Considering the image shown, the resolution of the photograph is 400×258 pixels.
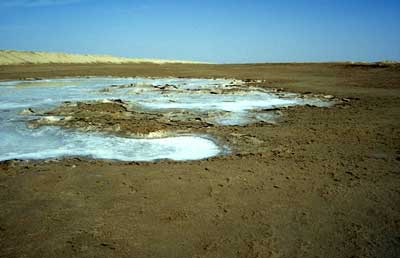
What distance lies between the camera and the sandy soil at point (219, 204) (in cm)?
384

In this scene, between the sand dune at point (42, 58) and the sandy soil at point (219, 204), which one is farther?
the sand dune at point (42, 58)

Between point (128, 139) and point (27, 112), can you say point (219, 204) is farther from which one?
point (27, 112)

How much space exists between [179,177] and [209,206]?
111cm

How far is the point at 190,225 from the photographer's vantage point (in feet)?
14.0

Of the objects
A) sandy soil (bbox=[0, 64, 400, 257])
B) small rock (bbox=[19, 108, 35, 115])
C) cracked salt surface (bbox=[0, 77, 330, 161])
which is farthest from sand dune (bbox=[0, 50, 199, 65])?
sandy soil (bbox=[0, 64, 400, 257])

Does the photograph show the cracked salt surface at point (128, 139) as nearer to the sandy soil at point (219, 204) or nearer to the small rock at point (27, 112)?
the small rock at point (27, 112)

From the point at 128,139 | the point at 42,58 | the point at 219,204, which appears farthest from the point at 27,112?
the point at 42,58

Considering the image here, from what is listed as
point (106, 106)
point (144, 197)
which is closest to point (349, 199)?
point (144, 197)

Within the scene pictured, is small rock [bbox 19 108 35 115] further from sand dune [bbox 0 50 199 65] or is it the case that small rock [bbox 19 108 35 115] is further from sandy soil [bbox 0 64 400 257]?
sand dune [bbox 0 50 199 65]

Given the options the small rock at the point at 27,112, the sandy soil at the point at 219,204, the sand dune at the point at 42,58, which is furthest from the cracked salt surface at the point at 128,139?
the sand dune at the point at 42,58

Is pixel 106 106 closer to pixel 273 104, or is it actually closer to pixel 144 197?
pixel 273 104

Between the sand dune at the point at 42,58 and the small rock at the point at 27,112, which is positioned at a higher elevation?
the sand dune at the point at 42,58

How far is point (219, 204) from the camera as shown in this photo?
4777mm

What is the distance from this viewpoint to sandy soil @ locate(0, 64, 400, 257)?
12.6ft
